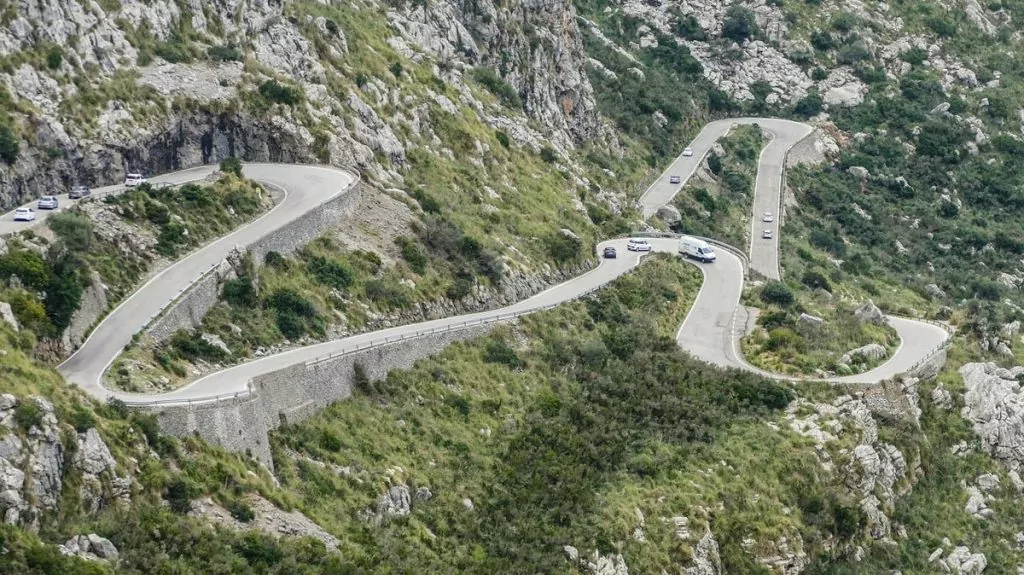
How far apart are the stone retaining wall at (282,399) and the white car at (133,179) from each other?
15285mm

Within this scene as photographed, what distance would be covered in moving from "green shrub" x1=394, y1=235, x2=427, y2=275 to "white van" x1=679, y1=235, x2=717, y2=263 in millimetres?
25702

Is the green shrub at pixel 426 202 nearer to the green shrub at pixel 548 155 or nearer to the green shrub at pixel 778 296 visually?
the green shrub at pixel 548 155

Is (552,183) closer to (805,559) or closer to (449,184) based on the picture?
(449,184)

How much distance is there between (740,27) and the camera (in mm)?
146625

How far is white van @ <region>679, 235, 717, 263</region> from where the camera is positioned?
92062 mm

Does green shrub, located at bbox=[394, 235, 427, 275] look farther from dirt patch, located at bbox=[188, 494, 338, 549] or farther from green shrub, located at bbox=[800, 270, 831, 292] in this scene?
green shrub, located at bbox=[800, 270, 831, 292]

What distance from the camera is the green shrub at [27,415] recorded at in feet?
132

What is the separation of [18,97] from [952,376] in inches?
1956

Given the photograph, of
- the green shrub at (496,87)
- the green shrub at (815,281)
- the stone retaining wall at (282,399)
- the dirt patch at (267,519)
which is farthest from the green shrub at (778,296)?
the dirt patch at (267,519)

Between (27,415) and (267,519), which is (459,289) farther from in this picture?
(27,415)

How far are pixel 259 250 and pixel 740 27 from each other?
94299 millimetres

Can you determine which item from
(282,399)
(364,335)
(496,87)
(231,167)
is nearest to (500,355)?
(364,335)

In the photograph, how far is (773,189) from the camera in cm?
11994

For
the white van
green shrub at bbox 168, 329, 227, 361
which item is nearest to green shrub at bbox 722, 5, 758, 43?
the white van
